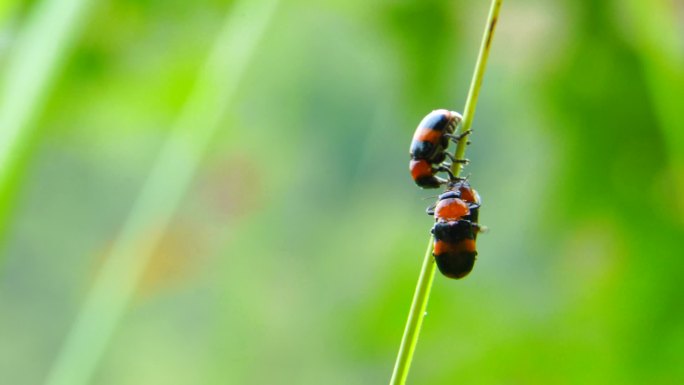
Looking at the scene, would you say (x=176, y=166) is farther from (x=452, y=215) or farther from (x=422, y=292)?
(x=422, y=292)

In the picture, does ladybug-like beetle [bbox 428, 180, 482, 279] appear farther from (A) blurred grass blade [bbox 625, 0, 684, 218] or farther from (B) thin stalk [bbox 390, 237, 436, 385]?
(A) blurred grass blade [bbox 625, 0, 684, 218]

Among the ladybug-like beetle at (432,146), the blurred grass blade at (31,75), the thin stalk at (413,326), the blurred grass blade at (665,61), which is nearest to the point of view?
the thin stalk at (413,326)

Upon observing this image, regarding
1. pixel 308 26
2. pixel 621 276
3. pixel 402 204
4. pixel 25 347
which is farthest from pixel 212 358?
pixel 621 276

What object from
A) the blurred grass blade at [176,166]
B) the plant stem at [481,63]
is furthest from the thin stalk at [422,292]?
the blurred grass blade at [176,166]

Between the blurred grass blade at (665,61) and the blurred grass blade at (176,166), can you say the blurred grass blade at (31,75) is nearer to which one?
the blurred grass blade at (176,166)

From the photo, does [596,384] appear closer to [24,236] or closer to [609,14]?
[609,14]
